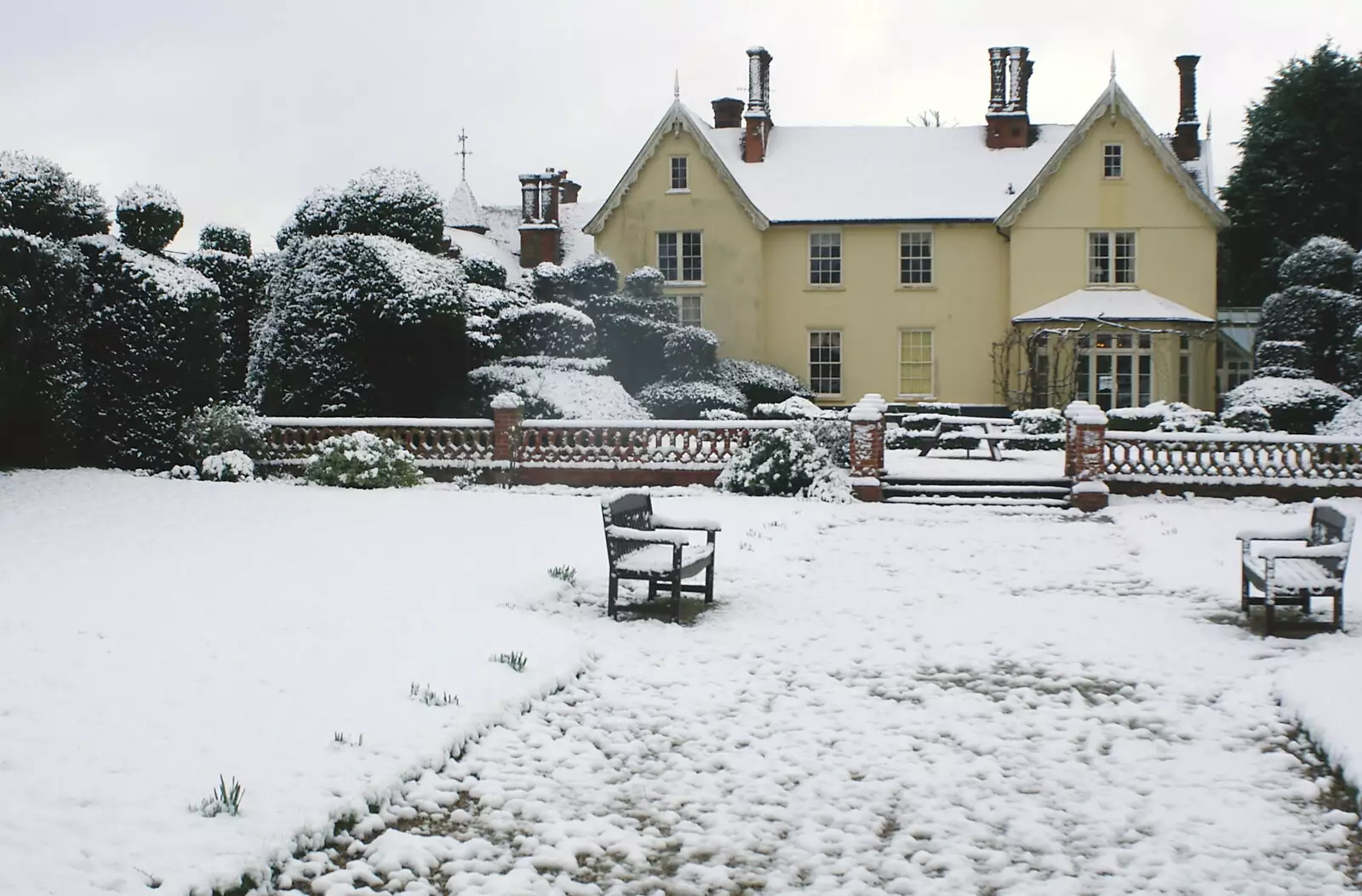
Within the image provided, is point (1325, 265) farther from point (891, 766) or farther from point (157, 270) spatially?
point (891, 766)

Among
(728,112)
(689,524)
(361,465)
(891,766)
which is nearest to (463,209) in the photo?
(728,112)

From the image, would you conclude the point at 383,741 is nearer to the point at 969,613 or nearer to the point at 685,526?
the point at 685,526

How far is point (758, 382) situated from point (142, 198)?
53.8 feet

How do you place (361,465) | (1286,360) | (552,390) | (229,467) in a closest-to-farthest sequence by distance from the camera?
(361,465) → (229,467) → (552,390) → (1286,360)

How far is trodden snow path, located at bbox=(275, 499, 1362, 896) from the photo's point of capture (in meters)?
5.00

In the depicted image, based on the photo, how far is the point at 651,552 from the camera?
33.7 feet

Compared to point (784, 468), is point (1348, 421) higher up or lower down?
higher up

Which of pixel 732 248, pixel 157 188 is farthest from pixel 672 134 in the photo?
pixel 157 188

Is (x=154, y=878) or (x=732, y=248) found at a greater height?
(x=732, y=248)

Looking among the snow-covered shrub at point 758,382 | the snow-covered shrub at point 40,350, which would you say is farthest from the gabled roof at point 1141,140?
the snow-covered shrub at point 40,350

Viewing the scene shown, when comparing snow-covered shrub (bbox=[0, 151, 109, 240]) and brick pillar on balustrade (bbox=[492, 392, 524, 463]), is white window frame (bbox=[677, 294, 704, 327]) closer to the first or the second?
brick pillar on balustrade (bbox=[492, 392, 524, 463])

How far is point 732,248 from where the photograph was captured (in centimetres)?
3334

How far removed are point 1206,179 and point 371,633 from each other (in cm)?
3163

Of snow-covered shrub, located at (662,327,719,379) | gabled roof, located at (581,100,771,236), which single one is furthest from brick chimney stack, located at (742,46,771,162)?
snow-covered shrub, located at (662,327,719,379)
